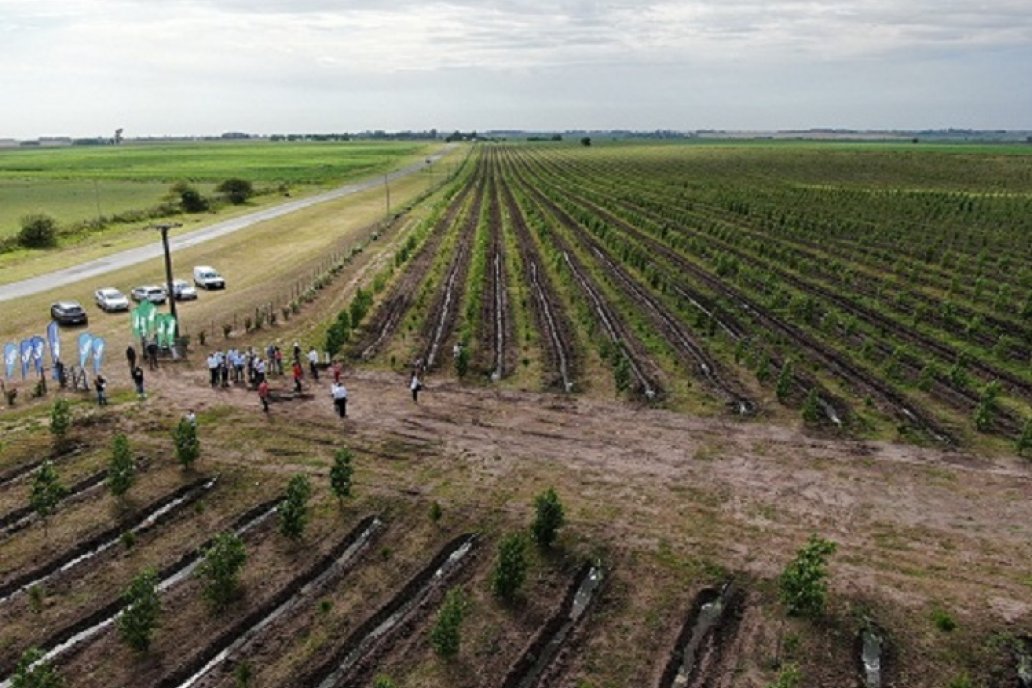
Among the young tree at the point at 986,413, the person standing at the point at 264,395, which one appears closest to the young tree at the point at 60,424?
the person standing at the point at 264,395

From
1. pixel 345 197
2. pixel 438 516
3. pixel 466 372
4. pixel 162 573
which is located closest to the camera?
pixel 162 573

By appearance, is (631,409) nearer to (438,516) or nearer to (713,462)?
(713,462)

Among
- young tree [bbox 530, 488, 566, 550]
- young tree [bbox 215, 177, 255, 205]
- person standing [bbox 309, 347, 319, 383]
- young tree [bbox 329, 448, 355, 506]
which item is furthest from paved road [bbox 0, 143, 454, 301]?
young tree [bbox 530, 488, 566, 550]

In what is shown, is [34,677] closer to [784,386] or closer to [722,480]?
[722,480]

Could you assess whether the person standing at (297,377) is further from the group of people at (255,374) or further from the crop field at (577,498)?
the crop field at (577,498)

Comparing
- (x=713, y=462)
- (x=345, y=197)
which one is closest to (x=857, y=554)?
(x=713, y=462)

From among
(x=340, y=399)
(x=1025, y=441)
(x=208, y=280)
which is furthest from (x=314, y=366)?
(x=1025, y=441)
